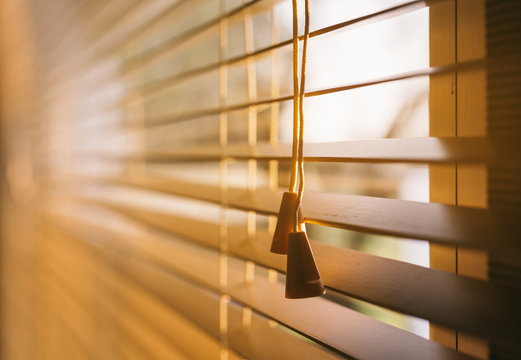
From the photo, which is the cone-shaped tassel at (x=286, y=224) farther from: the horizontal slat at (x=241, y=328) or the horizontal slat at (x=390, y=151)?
the horizontal slat at (x=241, y=328)

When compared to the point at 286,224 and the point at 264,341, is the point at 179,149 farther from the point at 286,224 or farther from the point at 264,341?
the point at 286,224

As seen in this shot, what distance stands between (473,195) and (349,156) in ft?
0.49

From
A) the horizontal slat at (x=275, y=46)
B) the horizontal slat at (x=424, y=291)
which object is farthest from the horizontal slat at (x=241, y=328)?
the horizontal slat at (x=275, y=46)

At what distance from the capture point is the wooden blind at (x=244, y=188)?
17.2 inches

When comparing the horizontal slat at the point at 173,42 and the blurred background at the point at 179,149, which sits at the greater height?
the horizontal slat at the point at 173,42

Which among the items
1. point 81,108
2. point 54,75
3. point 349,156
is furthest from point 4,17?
point 349,156

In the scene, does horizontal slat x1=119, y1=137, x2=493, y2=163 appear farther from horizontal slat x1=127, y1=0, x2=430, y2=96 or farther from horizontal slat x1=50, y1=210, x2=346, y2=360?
horizontal slat x1=50, y1=210, x2=346, y2=360

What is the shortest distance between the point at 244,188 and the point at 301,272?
1.26 feet

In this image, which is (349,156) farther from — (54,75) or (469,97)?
(54,75)

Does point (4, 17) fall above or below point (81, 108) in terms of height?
above

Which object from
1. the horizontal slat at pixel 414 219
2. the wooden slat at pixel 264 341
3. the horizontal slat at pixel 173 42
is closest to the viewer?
the horizontal slat at pixel 414 219

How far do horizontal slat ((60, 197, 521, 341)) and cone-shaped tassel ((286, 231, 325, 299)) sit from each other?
0.31ft

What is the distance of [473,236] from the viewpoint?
399 mm

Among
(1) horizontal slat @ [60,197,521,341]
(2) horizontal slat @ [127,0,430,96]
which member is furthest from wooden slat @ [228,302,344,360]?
(2) horizontal slat @ [127,0,430,96]
